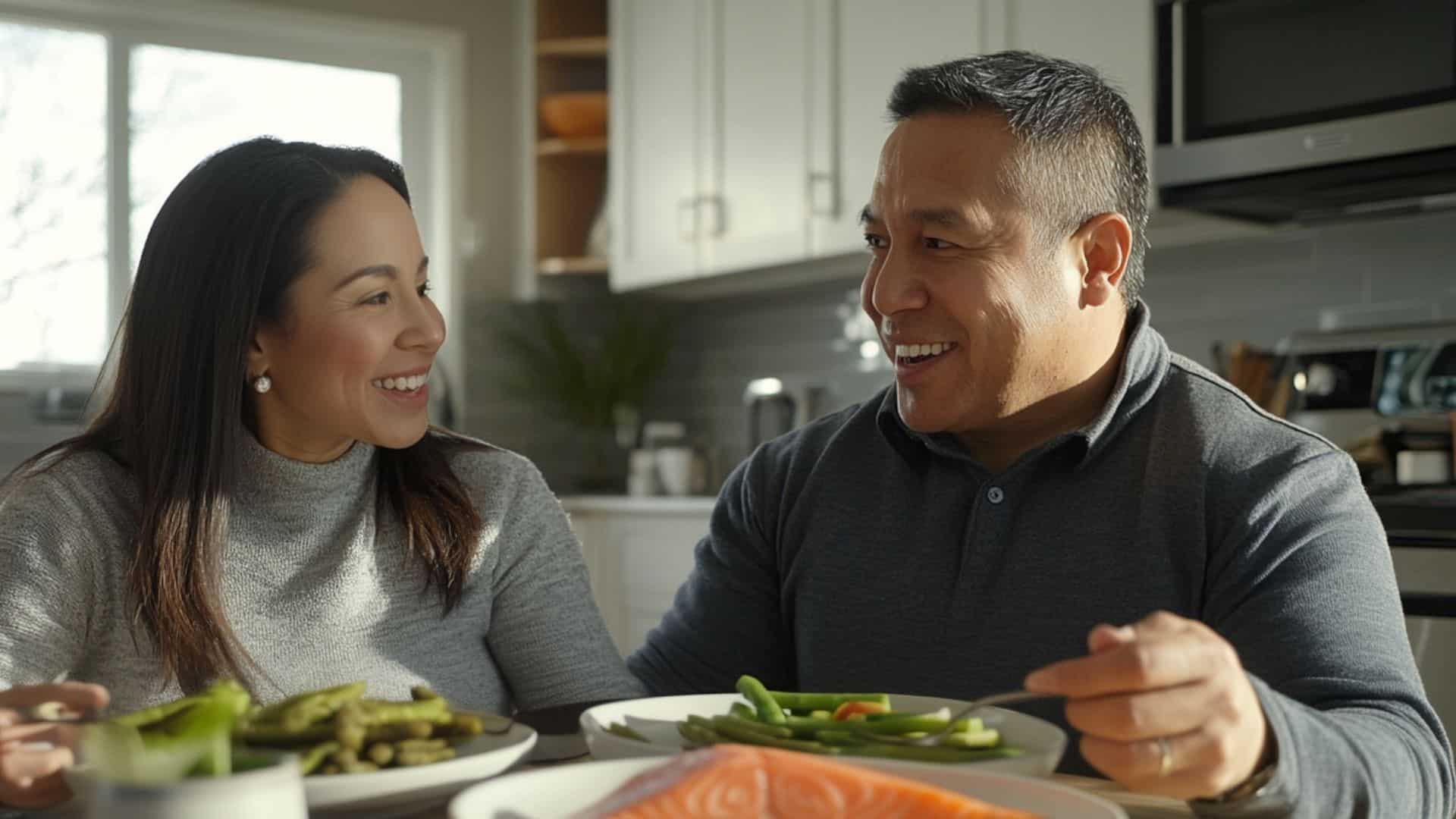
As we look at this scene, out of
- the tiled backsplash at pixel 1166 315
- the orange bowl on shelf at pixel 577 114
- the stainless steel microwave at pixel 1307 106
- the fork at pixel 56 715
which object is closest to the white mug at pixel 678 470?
the tiled backsplash at pixel 1166 315

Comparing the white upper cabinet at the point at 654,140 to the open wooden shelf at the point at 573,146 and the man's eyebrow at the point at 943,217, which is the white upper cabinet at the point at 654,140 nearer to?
the open wooden shelf at the point at 573,146

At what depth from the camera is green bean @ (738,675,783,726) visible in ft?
3.40

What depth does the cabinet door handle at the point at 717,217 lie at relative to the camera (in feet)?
14.1

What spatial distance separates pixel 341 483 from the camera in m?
1.71

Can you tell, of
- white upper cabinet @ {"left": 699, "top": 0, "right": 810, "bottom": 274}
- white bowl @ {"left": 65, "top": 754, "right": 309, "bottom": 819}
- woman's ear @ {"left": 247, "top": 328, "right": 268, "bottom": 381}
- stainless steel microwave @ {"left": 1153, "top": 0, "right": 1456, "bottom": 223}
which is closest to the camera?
white bowl @ {"left": 65, "top": 754, "right": 309, "bottom": 819}

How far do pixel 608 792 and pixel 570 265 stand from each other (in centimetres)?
407

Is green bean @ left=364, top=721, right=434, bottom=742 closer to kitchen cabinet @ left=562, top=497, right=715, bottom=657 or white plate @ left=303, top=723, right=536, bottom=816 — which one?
white plate @ left=303, top=723, right=536, bottom=816

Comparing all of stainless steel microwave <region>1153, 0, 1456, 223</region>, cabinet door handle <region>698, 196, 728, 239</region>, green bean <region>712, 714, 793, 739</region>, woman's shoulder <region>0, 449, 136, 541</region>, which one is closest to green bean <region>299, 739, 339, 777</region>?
green bean <region>712, 714, 793, 739</region>

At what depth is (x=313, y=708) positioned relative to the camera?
3.05 feet

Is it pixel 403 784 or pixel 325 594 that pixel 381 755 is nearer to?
pixel 403 784

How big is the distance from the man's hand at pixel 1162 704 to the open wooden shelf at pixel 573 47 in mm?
4190

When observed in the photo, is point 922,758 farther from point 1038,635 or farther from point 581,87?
point 581,87

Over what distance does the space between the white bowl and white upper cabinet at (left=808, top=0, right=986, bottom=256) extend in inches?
118

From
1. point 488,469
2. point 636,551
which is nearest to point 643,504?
point 636,551
